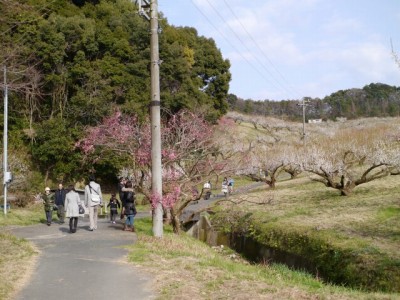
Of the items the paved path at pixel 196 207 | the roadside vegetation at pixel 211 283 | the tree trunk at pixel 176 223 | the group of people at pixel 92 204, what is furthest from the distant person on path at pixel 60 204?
the roadside vegetation at pixel 211 283

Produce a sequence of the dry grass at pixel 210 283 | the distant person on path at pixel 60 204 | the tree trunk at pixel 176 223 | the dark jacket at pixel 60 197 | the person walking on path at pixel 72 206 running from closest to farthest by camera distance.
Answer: the dry grass at pixel 210 283, the person walking on path at pixel 72 206, the tree trunk at pixel 176 223, the distant person on path at pixel 60 204, the dark jacket at pixel 60 197

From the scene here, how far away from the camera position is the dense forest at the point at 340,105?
3883 inches

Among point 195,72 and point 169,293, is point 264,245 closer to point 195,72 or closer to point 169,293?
point 169,293

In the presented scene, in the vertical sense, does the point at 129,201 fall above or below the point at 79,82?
below

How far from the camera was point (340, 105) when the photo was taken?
A: 105500 mm

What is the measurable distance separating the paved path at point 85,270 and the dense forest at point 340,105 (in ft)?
289

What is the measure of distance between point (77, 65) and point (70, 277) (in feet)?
80.1

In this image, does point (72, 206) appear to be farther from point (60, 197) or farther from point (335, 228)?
point (335, 228)

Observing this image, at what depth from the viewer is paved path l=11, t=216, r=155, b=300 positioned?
22.6 feet

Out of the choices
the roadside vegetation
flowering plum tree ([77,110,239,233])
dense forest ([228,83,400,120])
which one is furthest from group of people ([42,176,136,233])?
dense forest ([228,83,400,120])

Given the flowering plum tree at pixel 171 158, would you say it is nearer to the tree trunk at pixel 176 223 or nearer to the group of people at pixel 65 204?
the tree trunk at pixel 176 223

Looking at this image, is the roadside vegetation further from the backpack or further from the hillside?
the hillside

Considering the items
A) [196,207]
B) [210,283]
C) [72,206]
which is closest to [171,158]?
[72,206]

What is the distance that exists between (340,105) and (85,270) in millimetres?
103923
